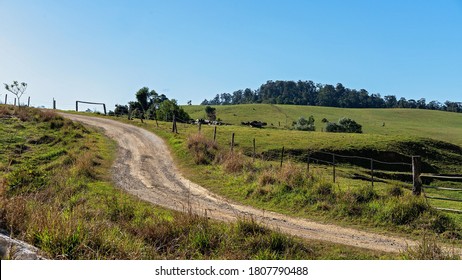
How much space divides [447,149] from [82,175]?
1688 inches

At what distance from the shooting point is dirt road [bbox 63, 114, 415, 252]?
35.3 feet

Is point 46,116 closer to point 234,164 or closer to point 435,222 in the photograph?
point 234,164

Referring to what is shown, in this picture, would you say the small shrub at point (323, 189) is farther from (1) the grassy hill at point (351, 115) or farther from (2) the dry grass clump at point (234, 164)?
(1) the grassy hill at point (351, 115)

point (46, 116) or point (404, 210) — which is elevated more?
point (46, 116)

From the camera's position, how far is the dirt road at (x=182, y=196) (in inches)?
423

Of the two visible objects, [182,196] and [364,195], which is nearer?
[364,195]

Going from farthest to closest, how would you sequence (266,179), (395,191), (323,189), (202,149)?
(202,149) < (266,179) < (323,189) < (395,191)

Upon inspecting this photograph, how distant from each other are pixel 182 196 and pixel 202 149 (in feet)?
27.8

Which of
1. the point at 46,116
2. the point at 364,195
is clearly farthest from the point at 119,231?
the point at 46,116

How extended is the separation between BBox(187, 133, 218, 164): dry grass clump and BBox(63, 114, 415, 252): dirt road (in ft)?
5.29

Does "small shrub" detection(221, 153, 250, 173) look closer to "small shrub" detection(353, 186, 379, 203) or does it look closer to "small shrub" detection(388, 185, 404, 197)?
"small shrub" detection(353, 186, 379, 203)

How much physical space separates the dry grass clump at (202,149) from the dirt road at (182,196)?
63.5 inches

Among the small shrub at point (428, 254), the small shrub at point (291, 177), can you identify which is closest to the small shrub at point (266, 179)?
the small shrub at point (291, 177)

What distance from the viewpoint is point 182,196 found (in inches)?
611
